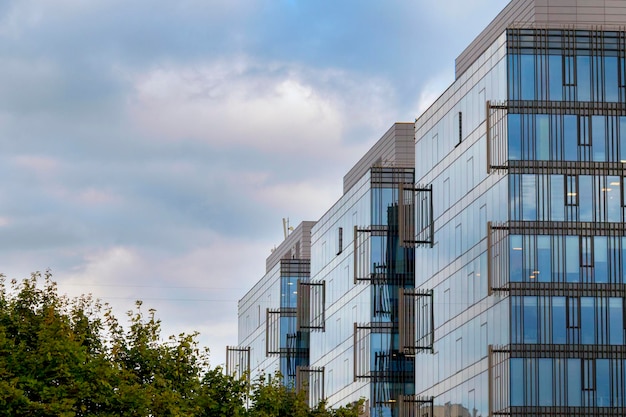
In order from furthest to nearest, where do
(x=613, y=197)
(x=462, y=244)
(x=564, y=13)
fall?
(x=462, y=244) < (x=564, y=13) < (x=613, y=197)

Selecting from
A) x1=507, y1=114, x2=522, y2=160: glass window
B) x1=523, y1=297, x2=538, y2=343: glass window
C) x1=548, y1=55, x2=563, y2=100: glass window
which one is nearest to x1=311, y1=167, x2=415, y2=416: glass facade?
x1=507, y1=114, x2=522, y2=160: glass window

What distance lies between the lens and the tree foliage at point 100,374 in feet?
196

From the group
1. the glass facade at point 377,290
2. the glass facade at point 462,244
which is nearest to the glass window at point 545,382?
the glass facade at point 462,244

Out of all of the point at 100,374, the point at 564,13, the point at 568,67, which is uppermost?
the point at 564,13

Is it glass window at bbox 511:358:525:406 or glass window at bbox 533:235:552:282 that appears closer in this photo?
glass window at bbox 511:358:525:406

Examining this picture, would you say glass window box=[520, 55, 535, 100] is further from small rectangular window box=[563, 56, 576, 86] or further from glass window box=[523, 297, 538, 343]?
glass window box=[523, 297, 538, 343]

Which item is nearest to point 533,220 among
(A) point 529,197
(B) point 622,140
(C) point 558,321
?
(A) point 529,197

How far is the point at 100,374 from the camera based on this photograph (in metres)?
60.4

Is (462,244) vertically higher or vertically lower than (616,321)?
higher

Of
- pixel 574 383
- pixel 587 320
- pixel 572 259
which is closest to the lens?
pixel 574 383

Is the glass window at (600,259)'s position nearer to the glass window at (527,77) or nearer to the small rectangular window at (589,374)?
the small rectangular window at (589,374)

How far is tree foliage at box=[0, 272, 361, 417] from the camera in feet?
196

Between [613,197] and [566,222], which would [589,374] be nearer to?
[566,222]

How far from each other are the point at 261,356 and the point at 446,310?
58.6m
